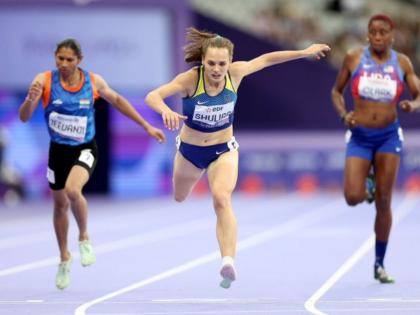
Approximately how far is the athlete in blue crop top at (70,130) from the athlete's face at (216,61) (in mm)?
1170

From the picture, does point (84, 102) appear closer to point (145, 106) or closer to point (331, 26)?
point (145, 106)

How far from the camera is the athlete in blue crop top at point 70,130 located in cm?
1006

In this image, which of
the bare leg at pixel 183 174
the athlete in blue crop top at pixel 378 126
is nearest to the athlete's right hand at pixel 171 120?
the bare leg at pixel 183 174

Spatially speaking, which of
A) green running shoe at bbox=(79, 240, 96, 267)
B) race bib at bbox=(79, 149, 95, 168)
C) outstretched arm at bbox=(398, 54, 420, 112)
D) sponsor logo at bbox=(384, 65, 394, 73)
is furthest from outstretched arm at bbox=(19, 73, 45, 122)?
outstretched arm at bbox=(398, 54, 420, 112)

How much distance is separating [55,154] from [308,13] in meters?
18.5

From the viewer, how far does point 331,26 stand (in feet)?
93.6

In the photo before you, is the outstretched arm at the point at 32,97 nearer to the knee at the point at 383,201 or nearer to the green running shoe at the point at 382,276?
the knee at the point at 383,201

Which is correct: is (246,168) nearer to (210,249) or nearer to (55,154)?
(210,249)

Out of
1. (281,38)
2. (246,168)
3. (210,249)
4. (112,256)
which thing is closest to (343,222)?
(210,249)

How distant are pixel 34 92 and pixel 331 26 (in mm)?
19356

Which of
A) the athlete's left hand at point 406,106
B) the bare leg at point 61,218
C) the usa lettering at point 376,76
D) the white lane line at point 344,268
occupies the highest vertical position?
the usa lettering at point 376,76

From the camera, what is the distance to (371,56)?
10.6 m

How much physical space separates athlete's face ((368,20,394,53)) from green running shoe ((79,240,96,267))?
2897mm

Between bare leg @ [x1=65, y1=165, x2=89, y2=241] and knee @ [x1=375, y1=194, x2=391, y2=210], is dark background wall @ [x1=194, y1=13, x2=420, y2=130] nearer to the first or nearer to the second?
knee @ [x1=375, y1=194, x2=391, y2=210]
